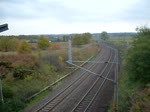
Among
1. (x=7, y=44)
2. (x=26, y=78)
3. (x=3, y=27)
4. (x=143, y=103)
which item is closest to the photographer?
(x=143, y=103)

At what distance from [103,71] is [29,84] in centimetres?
1841

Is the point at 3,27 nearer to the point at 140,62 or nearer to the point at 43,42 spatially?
the point at 140,62

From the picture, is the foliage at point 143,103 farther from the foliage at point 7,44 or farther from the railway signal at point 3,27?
the foliage at point 7,44

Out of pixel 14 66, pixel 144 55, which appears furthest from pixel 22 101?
pixel 144 55

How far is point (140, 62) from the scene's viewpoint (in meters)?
27.7

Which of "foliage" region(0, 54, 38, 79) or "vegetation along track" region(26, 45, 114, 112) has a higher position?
"foliage" region(0, 54, 38, 79)

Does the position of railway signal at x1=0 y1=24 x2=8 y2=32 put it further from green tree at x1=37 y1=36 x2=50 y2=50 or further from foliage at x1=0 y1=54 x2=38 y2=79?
green tree at x1=37 y1=36 x2=50 y2=50

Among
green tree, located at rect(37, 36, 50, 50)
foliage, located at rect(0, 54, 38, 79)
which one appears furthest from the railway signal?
green tree, located at rect(37, 36, 50, 50)

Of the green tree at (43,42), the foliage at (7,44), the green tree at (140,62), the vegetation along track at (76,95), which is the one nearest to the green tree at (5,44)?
the foliage at (7,44)

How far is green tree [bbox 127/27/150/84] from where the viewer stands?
27562 mm

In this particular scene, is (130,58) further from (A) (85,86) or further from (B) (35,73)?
(B) (35,73)

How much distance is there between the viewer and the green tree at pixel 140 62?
1085 inches

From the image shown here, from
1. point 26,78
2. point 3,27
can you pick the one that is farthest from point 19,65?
point 3,27

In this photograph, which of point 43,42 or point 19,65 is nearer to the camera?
point 19,65
